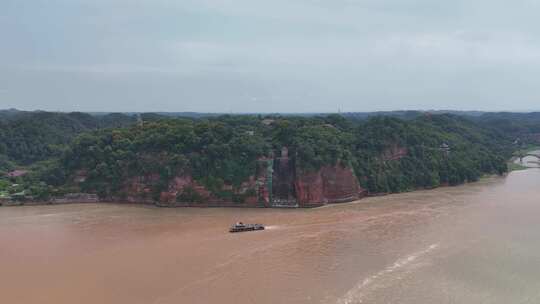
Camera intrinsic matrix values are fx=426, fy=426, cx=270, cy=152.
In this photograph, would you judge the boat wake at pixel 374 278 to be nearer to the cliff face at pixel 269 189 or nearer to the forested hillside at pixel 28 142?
the cliff face at pixel 269 189

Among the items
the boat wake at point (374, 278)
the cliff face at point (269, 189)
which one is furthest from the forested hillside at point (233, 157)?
the boat wake at point (374, 278)

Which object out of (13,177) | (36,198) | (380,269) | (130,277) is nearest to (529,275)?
(380,269)

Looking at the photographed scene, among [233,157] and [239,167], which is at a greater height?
[233,157]

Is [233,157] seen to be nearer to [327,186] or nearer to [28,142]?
[327,186]

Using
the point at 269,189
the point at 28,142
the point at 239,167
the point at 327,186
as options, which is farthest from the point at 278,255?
the point at 28,142

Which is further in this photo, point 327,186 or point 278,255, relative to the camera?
point 327,186

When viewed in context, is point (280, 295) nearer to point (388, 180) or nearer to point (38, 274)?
point (38, 274)

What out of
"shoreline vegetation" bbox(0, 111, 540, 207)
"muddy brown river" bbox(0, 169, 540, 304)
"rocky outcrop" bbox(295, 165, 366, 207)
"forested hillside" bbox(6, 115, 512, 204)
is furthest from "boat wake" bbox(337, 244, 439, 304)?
"forested hillside" bbox(6, 115, 512, 204)

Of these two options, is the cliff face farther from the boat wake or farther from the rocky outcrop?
the boat wake
